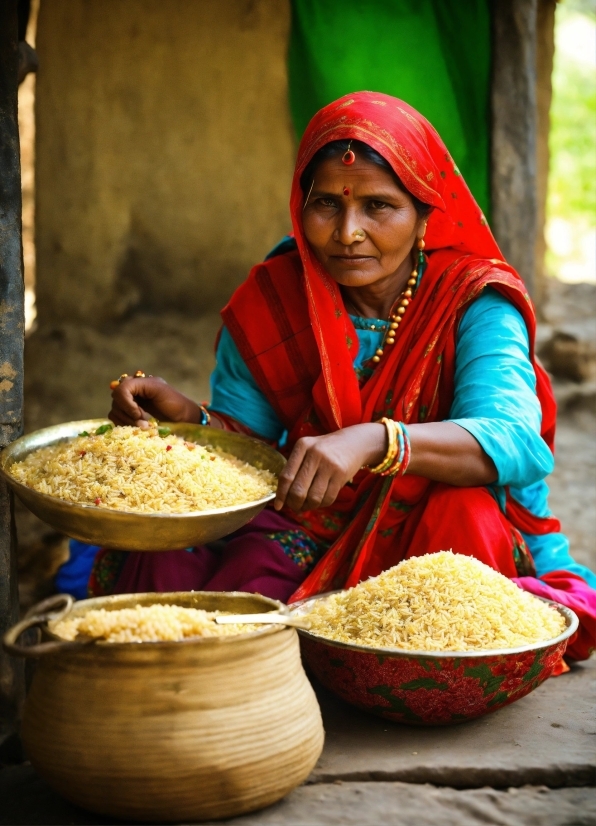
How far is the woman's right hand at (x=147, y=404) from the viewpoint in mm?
3008

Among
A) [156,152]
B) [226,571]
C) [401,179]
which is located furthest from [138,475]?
[156,152]

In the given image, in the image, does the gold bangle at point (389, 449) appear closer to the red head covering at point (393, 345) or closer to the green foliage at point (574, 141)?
the red head covering at point (393, 345)

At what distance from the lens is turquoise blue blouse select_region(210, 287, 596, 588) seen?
2.85m

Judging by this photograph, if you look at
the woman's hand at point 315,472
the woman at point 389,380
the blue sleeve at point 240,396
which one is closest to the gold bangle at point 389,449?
the woman at point 389,380

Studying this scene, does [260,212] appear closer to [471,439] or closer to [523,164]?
[523,164]

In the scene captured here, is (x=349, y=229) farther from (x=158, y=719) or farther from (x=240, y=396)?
(x=158, y=719)

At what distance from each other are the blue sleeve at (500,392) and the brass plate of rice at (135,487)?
63cm

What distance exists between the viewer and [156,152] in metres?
5.23

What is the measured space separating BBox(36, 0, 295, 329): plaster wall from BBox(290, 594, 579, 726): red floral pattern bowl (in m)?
3.20

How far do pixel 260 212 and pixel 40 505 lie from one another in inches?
123

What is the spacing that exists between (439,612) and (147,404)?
3.96ft

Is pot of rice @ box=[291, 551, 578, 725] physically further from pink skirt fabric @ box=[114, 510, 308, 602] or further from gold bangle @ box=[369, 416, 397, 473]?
pink skirt fabric @ box=[114, 510, 308, 602]

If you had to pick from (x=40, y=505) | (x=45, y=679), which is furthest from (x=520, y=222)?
(x=45, y=679)

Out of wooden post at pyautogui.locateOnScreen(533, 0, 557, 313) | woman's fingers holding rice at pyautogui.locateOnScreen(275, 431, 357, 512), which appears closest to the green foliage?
wooden post at pyautogui.locateOnScreen(533, 0, 557, 313)
